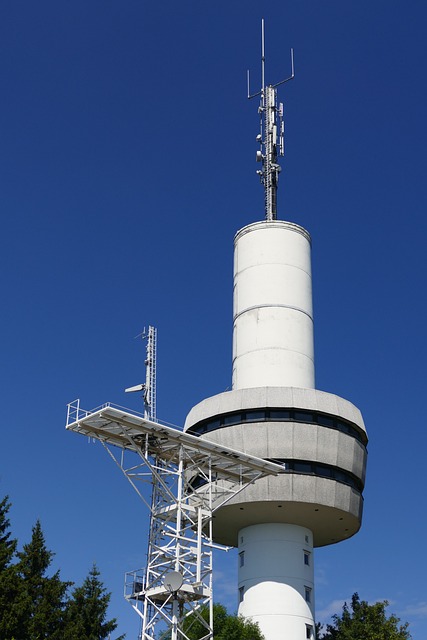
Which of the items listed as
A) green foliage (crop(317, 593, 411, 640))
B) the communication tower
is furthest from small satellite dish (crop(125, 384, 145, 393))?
green foliage (crop(317, 593, 411, 640))

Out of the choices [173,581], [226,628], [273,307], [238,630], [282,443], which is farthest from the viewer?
[273,307]

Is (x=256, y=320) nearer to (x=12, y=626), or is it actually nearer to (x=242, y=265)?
(x=242, y=265)

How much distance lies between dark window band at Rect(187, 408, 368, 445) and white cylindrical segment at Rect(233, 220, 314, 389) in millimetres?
2931

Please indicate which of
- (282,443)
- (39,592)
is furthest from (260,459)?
(39,592)

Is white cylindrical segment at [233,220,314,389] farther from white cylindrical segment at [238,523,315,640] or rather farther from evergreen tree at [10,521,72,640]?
evergreen tree at [10,521,72,640]

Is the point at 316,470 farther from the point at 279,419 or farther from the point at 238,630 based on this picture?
the point at 238,630

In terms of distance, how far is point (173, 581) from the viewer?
Answer: 44281 millimetres

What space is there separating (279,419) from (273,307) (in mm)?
8545

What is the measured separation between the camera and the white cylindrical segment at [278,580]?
55.8 metres

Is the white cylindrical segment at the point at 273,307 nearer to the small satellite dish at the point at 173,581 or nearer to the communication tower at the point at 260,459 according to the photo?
the communication tower at the point at 260,459

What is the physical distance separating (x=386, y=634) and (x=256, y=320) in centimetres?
2451

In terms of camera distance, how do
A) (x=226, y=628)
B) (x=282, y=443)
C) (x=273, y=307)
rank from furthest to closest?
(x=273, y=307) → (x=282, y=443) → (x=226, y=628)

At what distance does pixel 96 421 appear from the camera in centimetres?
4600

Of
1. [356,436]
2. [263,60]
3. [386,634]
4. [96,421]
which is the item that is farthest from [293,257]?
[386,634]
